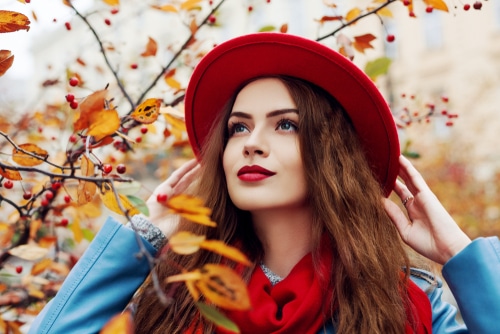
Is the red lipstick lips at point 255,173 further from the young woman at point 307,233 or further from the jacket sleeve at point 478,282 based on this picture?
the jacket sleeve at point 478,282

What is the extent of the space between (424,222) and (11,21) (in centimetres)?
117

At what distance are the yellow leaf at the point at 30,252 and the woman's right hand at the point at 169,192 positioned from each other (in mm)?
301

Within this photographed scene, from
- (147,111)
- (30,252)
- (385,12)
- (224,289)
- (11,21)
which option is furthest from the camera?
(385,12)

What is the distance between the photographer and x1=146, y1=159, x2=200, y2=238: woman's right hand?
4.97 feet

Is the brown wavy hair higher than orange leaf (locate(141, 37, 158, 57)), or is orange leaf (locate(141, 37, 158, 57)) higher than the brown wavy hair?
orange leaf (locate(141, 37, 158, 57))

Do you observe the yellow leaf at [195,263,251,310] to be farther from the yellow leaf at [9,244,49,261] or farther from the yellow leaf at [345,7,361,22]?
the yellow leaf at [345,7,361,22]

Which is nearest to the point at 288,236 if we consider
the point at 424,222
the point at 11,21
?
the point at 424,222

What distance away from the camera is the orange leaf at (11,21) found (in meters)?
0.98

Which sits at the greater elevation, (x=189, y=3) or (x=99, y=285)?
(x=189, y=3)

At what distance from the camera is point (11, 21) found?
981 mm

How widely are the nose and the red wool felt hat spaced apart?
0.70ft

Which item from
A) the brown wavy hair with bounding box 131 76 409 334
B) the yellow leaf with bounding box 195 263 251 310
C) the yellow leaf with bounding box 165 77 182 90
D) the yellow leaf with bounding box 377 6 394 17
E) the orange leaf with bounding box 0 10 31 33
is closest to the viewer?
the yellow leaf with bounding box 195 263 251 310

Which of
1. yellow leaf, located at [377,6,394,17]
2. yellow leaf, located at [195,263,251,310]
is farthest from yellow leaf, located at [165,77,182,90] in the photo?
yellow leaf, located at [195,263,251,310]

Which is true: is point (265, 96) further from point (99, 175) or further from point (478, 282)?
point (478, 282)
